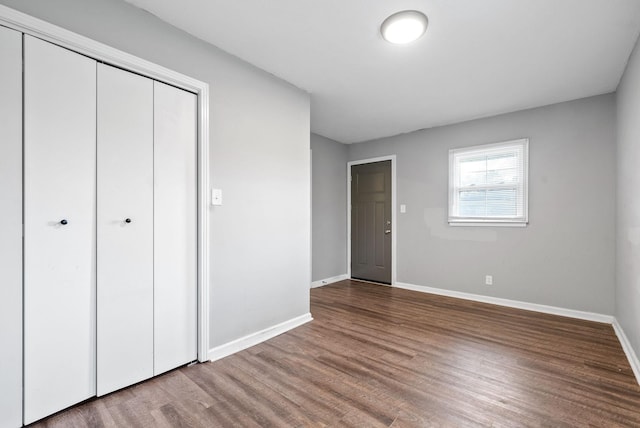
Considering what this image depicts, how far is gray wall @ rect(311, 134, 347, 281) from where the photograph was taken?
4852 millimetres

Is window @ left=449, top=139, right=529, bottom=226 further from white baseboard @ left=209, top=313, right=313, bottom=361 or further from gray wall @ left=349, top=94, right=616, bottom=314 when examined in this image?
white baseboard @ left=209, top=313, right=313, bottom=361

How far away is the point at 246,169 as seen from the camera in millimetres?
2609

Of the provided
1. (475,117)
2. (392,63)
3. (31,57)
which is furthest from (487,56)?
(31,57)

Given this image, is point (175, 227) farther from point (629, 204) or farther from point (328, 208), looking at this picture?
point (629, 204)

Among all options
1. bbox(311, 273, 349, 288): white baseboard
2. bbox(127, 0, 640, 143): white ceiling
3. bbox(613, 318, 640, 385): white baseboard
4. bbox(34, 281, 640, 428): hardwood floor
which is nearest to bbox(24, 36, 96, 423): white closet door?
bbox(34, 281, 640, 428): hardwood floor

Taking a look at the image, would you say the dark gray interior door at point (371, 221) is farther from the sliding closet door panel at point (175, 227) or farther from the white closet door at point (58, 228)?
the white closet door at point (58, 228)

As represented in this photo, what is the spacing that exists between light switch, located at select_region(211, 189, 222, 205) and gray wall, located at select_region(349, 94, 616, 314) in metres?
3.19

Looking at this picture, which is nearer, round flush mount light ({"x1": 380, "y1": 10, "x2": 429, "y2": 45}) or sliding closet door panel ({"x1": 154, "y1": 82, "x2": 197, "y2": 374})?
round flush mount light ({"x1": 380, "y1": 10, "x2": 429, "y2": 45})

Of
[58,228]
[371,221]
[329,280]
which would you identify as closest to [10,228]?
[58,228]

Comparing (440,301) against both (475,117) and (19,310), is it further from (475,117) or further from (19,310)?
(19,310)

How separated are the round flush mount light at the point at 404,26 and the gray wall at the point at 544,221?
242 cm

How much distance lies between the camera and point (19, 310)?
5.12ft

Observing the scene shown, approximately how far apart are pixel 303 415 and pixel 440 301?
287 cm

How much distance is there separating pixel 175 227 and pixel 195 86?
1066 millimetres
